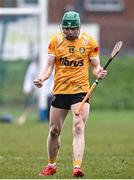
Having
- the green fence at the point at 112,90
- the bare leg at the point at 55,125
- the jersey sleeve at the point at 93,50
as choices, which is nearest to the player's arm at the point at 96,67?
the jersey sleeve at the point at 93,50

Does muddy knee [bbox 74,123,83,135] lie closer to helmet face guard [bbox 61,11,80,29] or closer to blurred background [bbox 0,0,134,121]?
helmet face guard [bbox 61,11,80,29]

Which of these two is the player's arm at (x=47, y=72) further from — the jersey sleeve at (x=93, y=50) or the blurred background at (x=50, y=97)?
the blurred background at (x=50, y=97)

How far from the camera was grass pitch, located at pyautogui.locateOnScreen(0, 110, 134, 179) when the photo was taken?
41.4 feet

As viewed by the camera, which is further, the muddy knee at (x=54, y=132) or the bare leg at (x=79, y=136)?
the muddy knee at (x=54, y=132)

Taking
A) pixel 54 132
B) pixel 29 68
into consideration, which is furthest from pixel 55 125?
pixel 29 68

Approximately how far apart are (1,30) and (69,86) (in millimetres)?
15070

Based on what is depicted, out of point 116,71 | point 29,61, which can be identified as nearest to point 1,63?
point 29,61

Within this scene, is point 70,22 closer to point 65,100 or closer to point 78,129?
point 65,100

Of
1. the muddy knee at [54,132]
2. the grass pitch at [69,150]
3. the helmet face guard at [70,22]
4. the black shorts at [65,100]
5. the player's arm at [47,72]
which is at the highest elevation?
the helmet face guard at [70,22]

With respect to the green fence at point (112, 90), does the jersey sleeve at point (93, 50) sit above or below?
above

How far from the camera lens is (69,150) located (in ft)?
55.1

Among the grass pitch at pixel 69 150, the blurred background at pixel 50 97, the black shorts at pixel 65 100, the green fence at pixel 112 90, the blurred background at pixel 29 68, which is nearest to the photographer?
the black shorts at pixel 65 100

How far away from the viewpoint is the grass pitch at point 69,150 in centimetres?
1263

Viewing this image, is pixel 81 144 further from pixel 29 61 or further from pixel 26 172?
pixel 29 61
